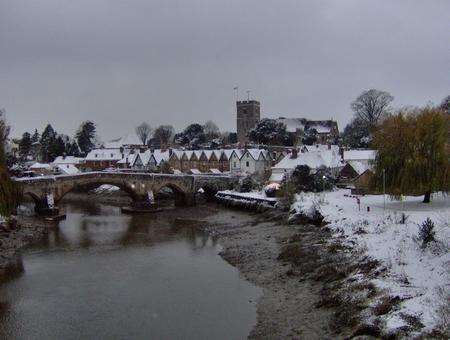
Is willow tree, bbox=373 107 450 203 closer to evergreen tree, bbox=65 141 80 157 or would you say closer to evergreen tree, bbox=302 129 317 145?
evergreen tree, bbox=302 129 317 145

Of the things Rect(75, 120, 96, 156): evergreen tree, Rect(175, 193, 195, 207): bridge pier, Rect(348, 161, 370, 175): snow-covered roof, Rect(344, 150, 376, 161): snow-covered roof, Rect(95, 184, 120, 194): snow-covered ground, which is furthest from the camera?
Rect(75, 120, 96, 156): evergreen tree

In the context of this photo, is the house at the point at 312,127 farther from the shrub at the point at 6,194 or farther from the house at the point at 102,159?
the shrub at the point at 6,194

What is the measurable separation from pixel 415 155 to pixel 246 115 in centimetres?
10129

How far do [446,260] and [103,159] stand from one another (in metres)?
100

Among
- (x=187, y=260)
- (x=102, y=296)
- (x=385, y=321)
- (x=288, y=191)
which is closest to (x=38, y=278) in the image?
(x=102, y=296)

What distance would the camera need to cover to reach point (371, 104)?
10444 centimetres

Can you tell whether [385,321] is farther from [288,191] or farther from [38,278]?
[288,191]

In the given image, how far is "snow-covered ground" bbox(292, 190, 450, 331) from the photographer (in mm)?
19000

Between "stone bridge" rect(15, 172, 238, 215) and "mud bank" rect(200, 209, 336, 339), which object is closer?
"mud bank" rect(200, 209, 336, 339)

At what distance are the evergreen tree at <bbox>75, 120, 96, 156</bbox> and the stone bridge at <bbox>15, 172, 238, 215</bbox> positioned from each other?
230 feet

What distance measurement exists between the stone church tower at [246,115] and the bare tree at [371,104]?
36.9 metres

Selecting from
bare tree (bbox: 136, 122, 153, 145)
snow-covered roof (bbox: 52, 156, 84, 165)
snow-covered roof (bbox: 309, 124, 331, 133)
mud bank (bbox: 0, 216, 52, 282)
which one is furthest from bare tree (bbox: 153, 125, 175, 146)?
mud bank (bbox: 0, 216, 52, 282)

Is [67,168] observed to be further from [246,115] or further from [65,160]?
[246,115]

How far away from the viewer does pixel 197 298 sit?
85.1 feet
